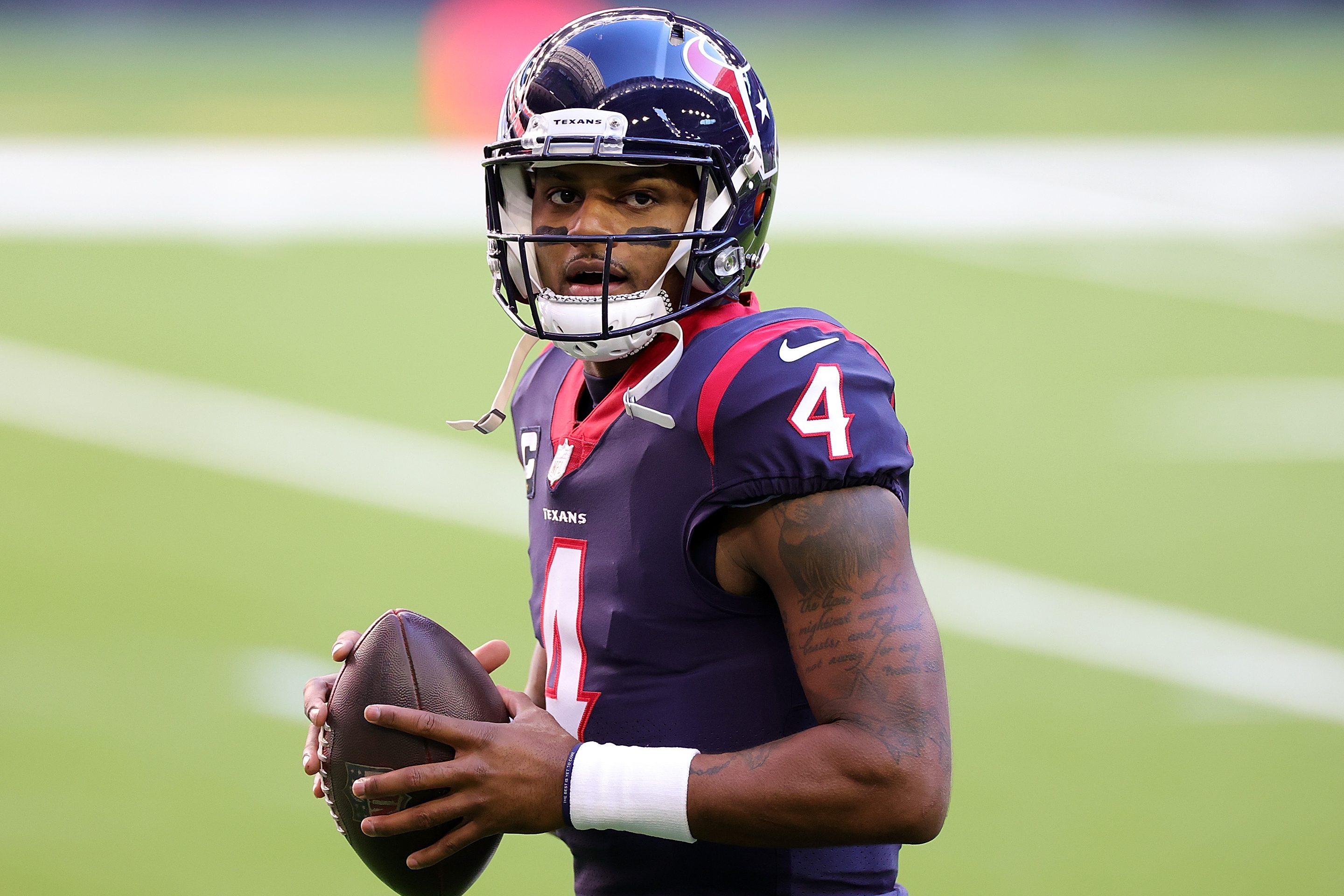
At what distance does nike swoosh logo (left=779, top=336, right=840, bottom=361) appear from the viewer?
5.82 ft

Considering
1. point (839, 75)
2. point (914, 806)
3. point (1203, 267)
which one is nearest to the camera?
point (914, 806)

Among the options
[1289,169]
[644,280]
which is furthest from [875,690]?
[1289,169]

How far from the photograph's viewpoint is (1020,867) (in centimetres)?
351

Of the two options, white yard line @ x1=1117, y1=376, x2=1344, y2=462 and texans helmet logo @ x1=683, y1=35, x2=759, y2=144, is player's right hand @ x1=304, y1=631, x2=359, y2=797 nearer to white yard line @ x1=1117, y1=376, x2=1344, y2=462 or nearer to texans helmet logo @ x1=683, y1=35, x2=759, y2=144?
texans helmet logo @ x1=683, y1=35, x2=759, y2=144

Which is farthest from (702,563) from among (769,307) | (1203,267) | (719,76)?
(1203,267)

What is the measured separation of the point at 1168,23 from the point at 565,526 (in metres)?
10.7

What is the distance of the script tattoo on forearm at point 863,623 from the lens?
5.38 feet

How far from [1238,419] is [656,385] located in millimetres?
4831

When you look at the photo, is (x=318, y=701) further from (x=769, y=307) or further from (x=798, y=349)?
(x=769, y=307)

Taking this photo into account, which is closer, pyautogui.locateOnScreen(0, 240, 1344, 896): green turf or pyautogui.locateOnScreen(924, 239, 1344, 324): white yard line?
pyautogui.locateOnScreen(0, 240, 1344, 896): green turf

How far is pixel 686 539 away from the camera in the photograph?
1.76m

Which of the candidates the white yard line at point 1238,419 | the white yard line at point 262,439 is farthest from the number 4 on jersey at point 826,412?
the white yard line at point 1238,419

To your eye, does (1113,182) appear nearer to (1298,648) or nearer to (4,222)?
(1298,648)

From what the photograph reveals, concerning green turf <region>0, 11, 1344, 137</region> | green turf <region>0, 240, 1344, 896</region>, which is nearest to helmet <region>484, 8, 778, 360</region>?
green turf <region>0, 240, 1344, 896</region>
